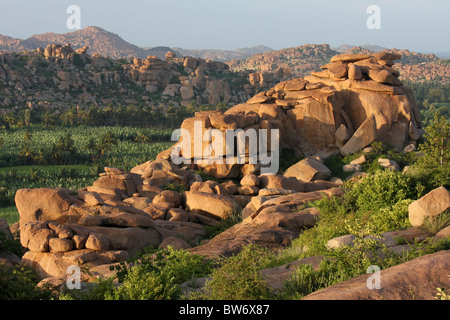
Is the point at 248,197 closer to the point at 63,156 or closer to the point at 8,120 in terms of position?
the point at 63,156

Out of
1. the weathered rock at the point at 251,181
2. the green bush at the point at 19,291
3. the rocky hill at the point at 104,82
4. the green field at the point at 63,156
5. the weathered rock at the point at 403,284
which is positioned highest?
the rocky hill at the point at 104,82

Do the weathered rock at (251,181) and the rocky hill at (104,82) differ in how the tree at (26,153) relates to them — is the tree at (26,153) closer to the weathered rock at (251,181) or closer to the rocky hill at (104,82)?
the weathered rock at (251,181)

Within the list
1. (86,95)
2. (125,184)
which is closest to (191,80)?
(86,95)

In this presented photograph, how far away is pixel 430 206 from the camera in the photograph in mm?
10617

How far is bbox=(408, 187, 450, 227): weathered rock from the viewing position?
10.5 meters

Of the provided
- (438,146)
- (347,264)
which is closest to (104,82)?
(438,146)

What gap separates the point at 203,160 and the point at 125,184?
7116mm

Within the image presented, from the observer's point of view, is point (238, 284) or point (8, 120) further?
point (8, 120)

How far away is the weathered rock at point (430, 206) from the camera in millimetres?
10516

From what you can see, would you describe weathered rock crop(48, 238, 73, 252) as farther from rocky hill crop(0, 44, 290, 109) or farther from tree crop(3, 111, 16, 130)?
rocky hill crop(0, 44, 290, 109)

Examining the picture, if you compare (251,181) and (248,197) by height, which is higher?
(251,181)

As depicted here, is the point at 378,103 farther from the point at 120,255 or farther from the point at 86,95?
the point at 86,95

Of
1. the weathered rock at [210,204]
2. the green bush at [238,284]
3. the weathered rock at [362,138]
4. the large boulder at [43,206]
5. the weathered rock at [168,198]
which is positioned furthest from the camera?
the weathered rock at [362,138]

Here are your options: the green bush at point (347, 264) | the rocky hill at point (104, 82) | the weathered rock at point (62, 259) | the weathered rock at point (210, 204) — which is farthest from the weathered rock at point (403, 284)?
the rocky hill at point (104, 82)
